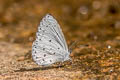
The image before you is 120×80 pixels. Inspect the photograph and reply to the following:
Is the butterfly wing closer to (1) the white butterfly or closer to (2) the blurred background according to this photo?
(1) the white butterfly

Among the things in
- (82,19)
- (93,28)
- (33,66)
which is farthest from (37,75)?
(82,19)

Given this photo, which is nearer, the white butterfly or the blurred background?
the white butterfly

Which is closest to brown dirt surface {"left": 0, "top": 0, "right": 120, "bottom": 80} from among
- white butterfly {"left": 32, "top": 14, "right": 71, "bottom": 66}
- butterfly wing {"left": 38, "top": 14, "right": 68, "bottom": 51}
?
white butterfly {"left": 32, "top": 14, "right": 71, "bottom": 66}

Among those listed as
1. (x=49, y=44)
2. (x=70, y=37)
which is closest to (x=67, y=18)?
(x=70, y=37)

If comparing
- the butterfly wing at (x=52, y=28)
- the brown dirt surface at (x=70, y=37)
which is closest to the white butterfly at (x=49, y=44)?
the butterfly wing at (x=52, y=28)

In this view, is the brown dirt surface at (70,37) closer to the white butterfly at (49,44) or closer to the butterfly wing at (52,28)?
the white butterfly at (49,44)

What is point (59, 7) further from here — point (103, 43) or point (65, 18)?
point (103, 43)

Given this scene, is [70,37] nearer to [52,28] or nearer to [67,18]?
[67,18]

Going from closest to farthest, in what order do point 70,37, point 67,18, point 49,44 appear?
1. point 49,44
2. point 70,37
3. point 67,18
